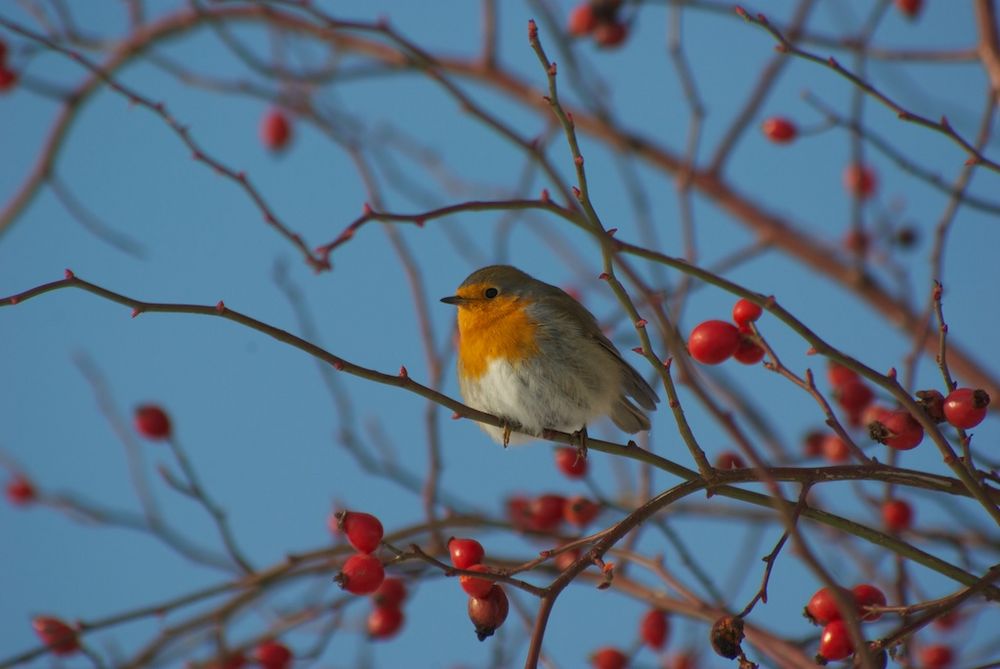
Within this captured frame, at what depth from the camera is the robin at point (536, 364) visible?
10.6 feet

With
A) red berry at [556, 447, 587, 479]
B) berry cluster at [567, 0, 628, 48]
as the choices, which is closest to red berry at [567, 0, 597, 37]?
berry cluster at [567, 0, 628, 48]

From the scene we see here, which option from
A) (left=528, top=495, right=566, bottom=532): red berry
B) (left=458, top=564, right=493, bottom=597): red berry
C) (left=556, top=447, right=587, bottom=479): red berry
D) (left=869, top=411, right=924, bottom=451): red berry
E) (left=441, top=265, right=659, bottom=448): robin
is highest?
(left=441, top=265, right=659, bottom=448): robin

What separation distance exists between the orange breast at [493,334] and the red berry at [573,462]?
0.35 m

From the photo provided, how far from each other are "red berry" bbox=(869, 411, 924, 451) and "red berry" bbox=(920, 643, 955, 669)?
4.74ft

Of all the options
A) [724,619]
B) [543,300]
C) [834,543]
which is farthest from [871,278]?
[724,619]

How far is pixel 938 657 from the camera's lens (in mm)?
3129

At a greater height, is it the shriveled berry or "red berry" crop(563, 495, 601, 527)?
"red berry" crop(563, 495, 601, 527)

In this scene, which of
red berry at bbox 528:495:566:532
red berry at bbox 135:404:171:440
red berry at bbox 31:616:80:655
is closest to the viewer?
red berry at bbox 31:616:80:655

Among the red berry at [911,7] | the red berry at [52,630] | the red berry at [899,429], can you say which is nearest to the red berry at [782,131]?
the red berry at [911,7]

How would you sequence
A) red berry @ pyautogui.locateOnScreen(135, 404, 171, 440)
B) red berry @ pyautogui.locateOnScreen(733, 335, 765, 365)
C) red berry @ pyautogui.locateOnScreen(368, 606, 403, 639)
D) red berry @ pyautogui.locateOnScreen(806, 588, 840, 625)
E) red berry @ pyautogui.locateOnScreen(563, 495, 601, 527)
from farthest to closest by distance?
red berry @ pyautogui.locateOnScreen(135, 404, 171, 440)
red berry @ pyautogui.locateOnScreen(368, 606, 403, 639)
red berry @ pyautogui.locateOnScreen(563, 495, 601, 527)
red berry @ pyautogui.locateOnScreen(733, 335, 765, 365)
red berry @ pyautogui.locateOnScreen(806, 588, 840, 625)

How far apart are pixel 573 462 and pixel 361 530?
1066 millimetres

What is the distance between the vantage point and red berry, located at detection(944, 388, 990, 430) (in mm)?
1904

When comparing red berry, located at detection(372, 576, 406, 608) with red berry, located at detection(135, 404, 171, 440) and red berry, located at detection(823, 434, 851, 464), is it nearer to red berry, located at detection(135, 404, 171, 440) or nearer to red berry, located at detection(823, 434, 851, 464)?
red berry, located at detection(135, 404, 171, 440)

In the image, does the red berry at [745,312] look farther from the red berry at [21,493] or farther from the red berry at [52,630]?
the red berry at [21,493]
